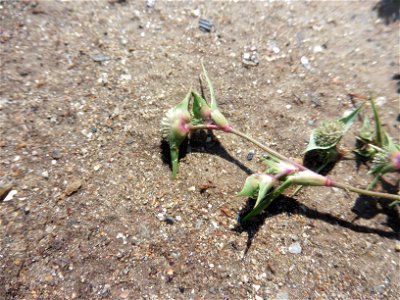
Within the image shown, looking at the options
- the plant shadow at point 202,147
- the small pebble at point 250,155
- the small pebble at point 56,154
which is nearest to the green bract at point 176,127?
the plant shadow at point 202,147

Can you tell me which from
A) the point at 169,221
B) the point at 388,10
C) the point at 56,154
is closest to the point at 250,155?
the point at 169,221

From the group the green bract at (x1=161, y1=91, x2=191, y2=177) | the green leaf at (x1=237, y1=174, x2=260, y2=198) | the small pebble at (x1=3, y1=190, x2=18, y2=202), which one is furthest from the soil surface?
the green leaf at (x1=237, y1=174, x2=260, y2=198)

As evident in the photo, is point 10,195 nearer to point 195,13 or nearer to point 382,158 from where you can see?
point 195,13

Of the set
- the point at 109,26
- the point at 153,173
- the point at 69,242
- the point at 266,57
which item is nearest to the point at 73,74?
the point at 109,26

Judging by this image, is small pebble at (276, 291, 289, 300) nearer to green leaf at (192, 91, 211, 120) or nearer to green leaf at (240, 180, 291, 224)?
green leaf at (240, 180, 291, 224)

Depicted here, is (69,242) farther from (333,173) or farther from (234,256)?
(333,173)

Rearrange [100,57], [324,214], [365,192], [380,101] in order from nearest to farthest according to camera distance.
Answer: [365,192] < [324,214] < [380,101] < [100,57]
